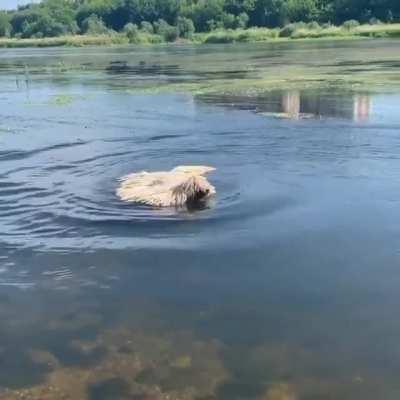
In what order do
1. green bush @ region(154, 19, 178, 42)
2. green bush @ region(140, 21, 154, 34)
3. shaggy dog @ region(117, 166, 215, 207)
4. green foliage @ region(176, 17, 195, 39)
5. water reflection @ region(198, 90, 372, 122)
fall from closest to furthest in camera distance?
shaggy dog @ region(117, 166, 215, 207) → water reflection @ region(198, 90, 372, 122) → green bush @ region(154, 19, 178, 42) → green foliage @ region(176, 17, 195, 39) → green bush @ region(140, 21, 154, 34)

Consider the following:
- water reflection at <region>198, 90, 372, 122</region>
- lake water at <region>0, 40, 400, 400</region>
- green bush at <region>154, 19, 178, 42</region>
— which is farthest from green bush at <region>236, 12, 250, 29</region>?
lake water at <region>0, 40, 400, 400</region>

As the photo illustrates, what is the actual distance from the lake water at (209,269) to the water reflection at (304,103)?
252 centimetres

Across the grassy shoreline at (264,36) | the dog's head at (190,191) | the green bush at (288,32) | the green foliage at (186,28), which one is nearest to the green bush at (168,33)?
the grassy shoreline at (264,36)

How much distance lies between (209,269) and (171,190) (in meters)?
3.23

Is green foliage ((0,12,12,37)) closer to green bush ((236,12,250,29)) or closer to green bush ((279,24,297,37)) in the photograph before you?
green bush ((236,12,250,29))

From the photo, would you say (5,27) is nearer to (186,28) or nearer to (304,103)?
(186,28)

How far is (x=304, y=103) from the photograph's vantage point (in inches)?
979

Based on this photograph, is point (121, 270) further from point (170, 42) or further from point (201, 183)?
point (170, 42)

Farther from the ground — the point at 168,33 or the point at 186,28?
the point at 186,28

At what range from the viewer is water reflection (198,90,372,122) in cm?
2209

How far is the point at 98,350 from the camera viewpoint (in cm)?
710

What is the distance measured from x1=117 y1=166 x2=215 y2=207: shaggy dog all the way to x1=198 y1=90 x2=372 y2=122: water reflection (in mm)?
9751

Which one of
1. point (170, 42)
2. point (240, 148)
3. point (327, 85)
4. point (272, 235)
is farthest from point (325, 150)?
point (170, 42)

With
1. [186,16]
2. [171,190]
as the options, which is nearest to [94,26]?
[186,16]
